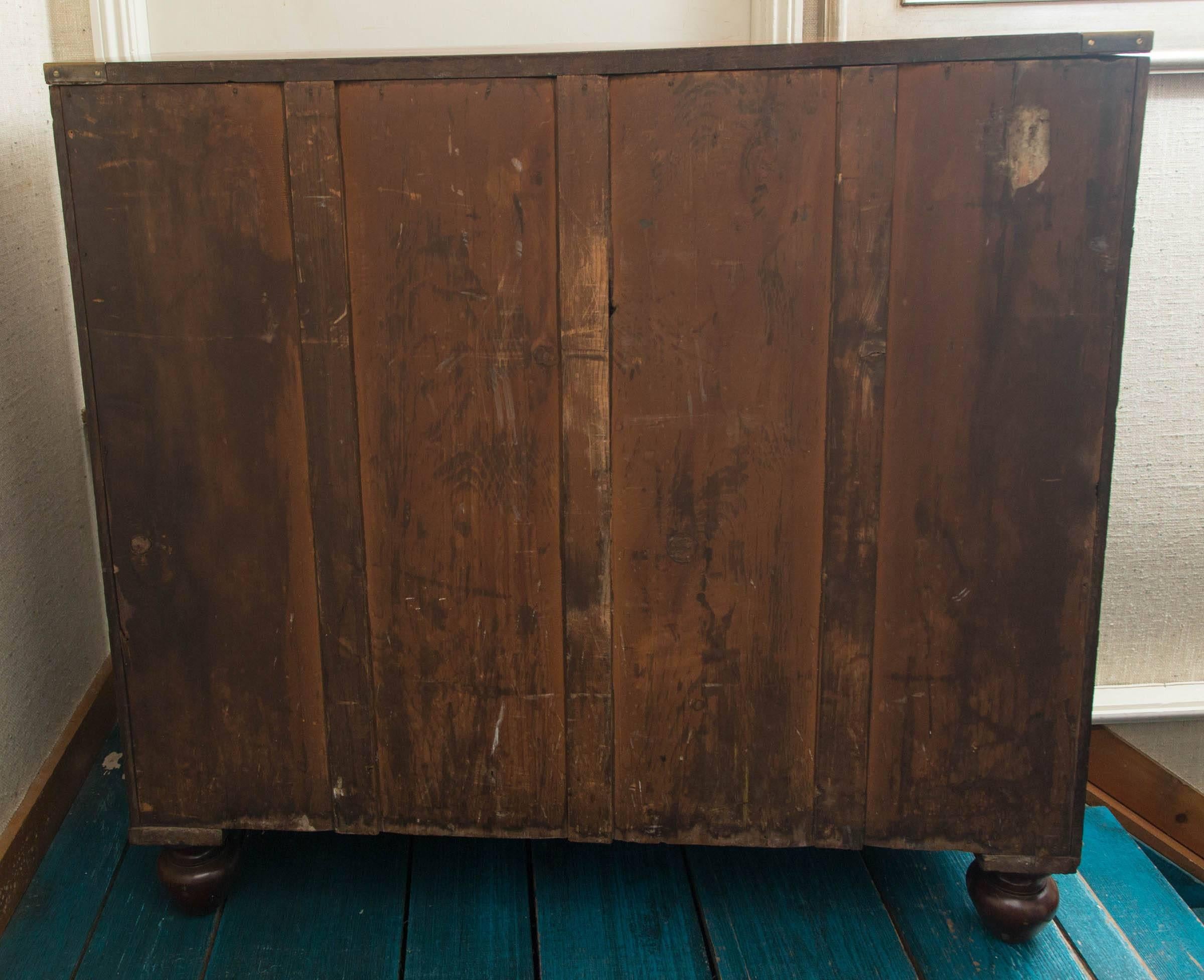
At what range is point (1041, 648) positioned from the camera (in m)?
1.12

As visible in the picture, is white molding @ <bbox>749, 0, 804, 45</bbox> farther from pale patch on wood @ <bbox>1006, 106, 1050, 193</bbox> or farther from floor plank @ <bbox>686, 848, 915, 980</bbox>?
floor plank @ <bbox>686, 848, 915, 980</bbox>

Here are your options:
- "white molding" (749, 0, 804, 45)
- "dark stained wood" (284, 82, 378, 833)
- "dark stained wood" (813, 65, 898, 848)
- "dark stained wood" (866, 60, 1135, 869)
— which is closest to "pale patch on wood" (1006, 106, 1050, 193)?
"dark stained wood" (866, 60, 1135, 869)

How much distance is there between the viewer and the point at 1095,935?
1.27 m

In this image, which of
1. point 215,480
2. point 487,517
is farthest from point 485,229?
point 215,480

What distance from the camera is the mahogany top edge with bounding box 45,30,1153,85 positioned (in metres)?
0.99

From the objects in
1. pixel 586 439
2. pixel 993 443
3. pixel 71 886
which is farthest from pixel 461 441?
pixel 71 886

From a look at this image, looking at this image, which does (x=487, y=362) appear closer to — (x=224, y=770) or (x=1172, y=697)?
(x=224, y=770)

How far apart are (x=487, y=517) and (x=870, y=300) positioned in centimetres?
48

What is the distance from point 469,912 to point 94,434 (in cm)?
76

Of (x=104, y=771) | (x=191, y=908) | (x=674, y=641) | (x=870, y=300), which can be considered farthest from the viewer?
(x=104, y=771)

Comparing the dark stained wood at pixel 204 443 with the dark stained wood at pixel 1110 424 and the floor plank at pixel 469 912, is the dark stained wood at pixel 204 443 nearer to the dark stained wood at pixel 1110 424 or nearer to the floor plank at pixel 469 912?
the floor plank at pixel 469 912

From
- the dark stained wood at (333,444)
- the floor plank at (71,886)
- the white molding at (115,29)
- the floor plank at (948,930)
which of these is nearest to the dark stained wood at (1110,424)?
the floor plank at (948,930)

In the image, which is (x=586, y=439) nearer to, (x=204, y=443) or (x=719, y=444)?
(x=719, y=444)

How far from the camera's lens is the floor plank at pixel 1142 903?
124cm
